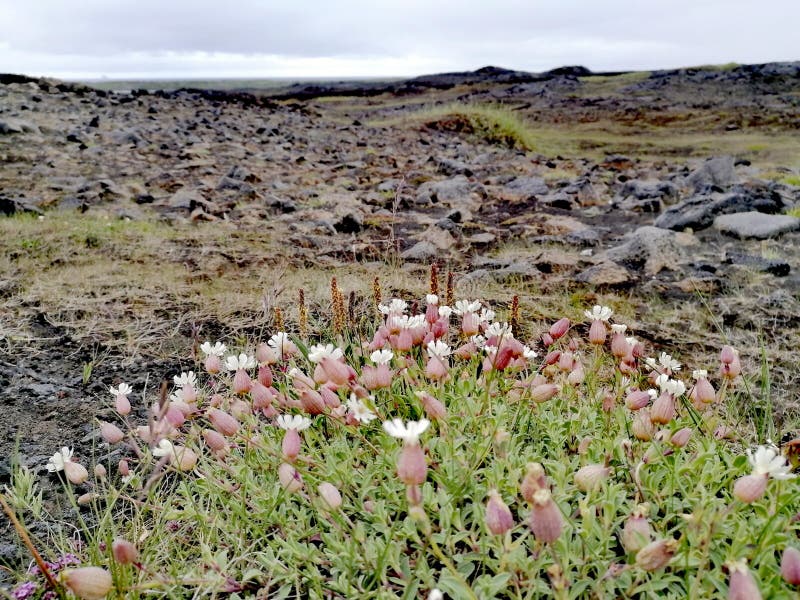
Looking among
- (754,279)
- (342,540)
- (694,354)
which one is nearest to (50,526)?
(342,540)

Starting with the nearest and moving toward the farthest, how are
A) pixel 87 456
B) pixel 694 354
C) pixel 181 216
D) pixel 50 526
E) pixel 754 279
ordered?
pixel 50 526 < pixel 87 456 < pixel 694 354 < pixel 754 279 < pixel 181 216

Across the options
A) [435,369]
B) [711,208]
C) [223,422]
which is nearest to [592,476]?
[435,369]

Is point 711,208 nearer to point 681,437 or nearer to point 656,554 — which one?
point 681,437

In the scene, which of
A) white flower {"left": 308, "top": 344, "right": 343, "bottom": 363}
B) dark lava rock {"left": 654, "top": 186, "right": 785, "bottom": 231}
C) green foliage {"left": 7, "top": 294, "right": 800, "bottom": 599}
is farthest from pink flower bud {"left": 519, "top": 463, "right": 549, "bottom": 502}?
dark lava rock {"left": 654, "top": 186, "right": 785, "bottom": 231}

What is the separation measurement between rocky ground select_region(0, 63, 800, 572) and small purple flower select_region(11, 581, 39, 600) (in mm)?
390

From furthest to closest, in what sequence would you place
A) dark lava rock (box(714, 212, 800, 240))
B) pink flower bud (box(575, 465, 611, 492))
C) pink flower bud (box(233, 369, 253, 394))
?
dark lava rock (box(714, 212, 800, 240)), pink flower bud (box(233, 369, 253, 394)), pink flower bud (box(575, 465, 611, 492))

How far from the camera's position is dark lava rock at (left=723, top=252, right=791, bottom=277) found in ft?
14.3

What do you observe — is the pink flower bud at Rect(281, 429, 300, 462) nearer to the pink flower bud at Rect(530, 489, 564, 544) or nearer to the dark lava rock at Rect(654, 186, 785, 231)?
the pink flower bud at Rect(530, 489, 564, 544)

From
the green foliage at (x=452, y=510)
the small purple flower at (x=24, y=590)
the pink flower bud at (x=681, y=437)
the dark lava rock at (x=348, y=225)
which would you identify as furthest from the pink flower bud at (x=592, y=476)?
the dark lava rock at (x=348, y=225)

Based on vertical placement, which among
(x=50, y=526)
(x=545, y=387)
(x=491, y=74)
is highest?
(x=491, y=74)

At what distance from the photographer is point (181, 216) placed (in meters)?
6.07

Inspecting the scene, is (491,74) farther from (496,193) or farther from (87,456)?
(87,456)

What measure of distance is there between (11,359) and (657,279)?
4.01 meters

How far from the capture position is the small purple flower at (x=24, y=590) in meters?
1.62
